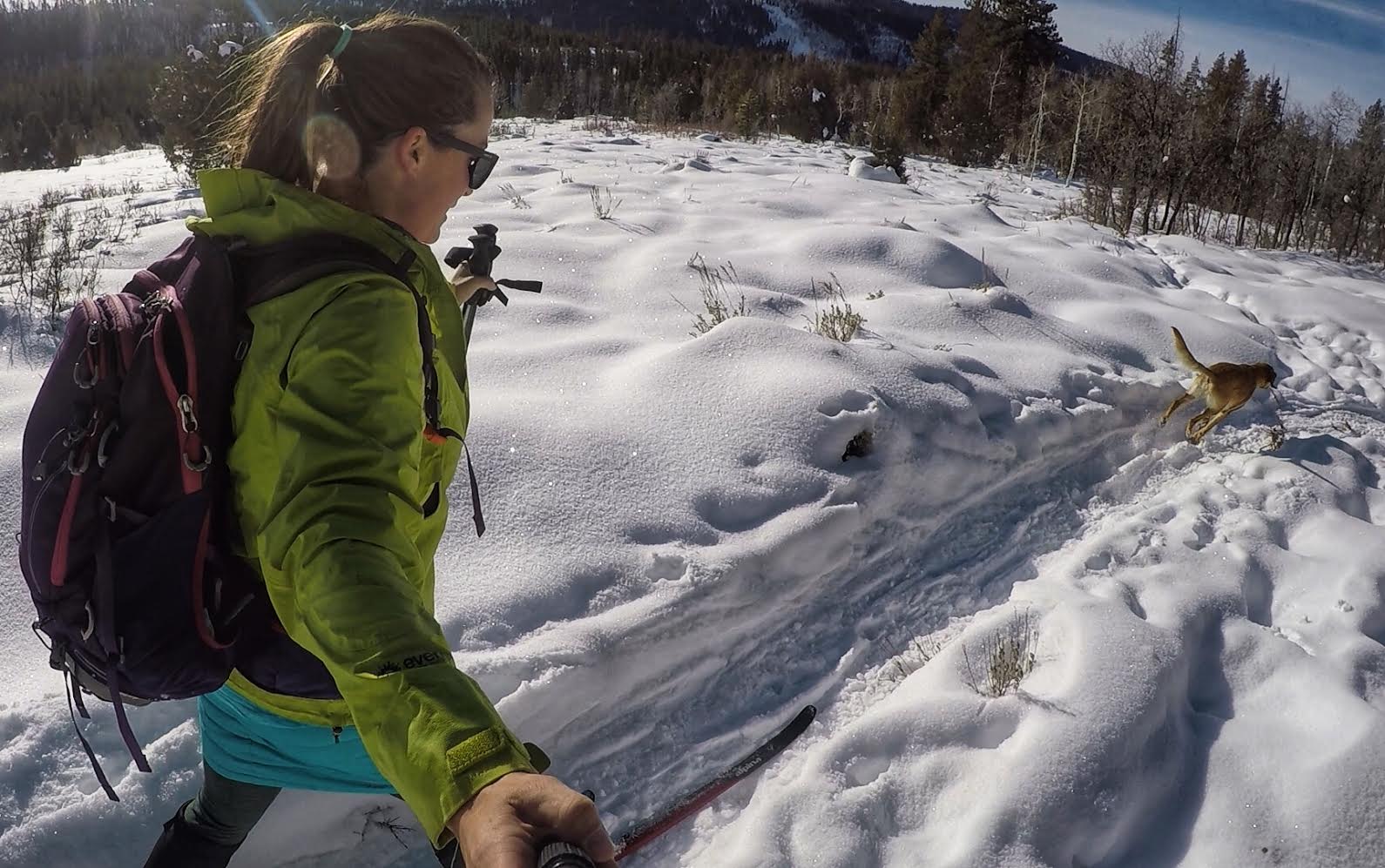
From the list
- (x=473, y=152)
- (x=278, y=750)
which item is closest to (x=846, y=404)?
(x=473, y=152)

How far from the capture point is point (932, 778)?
6.38 feet

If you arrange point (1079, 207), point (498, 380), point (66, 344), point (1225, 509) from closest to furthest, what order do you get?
point (66, 344)
point (1225, 509)
point (498, 380)
point (1079, 207)

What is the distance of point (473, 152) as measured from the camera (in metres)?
1.24

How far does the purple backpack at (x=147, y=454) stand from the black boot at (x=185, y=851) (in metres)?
0.55

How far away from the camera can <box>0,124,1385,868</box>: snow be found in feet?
6.04

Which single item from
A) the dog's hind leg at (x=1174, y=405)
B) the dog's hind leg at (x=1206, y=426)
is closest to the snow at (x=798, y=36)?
the dog's hind leg at (x=1174, y=405)

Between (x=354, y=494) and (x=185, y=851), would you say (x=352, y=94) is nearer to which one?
(x=354, y=494)

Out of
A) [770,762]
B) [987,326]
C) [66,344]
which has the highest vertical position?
[66,344]

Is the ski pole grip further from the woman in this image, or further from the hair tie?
the hair tie

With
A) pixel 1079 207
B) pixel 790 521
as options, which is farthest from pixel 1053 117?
pixel 790 521

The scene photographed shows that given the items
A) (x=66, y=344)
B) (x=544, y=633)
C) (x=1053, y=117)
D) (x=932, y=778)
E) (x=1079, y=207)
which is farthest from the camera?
(x=1053, y=117)

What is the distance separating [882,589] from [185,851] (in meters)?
2.02

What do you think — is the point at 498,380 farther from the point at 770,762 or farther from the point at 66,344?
the point at 66,344

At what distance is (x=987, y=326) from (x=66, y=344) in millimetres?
4309
